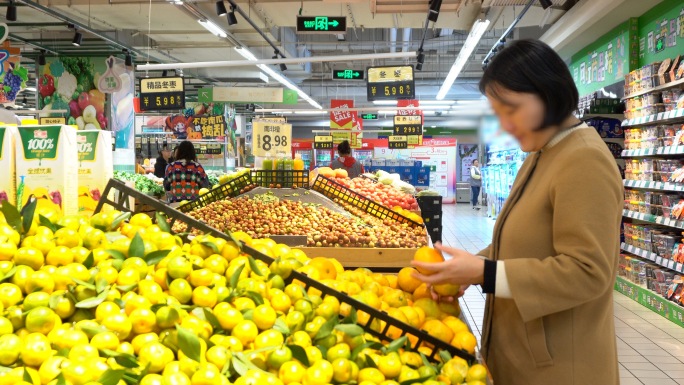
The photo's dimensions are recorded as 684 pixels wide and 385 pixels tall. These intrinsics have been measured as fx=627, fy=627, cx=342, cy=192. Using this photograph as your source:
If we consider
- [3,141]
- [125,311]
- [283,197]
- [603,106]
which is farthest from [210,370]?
[603,106]

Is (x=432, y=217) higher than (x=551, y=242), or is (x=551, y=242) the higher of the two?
(x=551, y=242)

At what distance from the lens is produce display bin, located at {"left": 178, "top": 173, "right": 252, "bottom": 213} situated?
478 cm

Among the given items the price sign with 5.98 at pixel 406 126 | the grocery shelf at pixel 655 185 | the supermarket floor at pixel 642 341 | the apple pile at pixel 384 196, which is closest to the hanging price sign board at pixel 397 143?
the price sign with 5.98 at pixel 406 126

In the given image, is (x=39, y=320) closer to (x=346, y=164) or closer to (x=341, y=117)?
(x=346, y=164)

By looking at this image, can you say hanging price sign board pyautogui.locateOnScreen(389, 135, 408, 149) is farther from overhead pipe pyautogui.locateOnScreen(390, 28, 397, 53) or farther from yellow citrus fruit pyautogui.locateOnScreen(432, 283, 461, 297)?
yellow citrus fruit pyautogui.locateOnScreen(432, 283, 461, 297)

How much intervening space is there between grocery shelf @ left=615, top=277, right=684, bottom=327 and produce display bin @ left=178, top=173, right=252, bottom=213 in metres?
4.43

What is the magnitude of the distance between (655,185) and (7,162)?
640cm

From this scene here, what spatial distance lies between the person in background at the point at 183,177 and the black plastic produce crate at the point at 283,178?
3.48m

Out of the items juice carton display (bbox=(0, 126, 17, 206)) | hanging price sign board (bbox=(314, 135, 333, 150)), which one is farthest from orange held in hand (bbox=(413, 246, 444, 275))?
hanging price sign board (bbox=(314, 135, 333, 150))

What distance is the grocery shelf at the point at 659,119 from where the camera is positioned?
246 inches

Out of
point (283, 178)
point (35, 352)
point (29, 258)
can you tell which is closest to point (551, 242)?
point (35, 352)

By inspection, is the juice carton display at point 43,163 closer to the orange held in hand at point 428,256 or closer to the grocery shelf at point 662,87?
the orange held in hand at point 428,256

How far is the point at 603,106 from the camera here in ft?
27.6

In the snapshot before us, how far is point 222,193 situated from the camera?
5.11 meters
